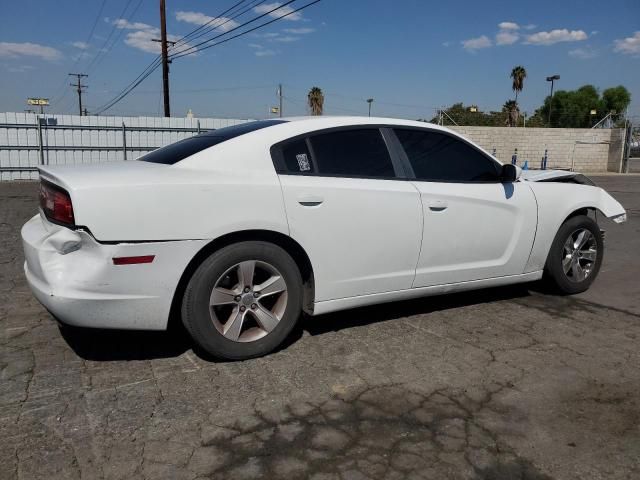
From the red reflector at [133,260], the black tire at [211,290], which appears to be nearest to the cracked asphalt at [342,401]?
the black tire at [211,290]

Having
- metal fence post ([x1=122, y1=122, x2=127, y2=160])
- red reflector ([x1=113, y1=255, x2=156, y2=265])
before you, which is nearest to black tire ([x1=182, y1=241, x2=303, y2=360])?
red reflector ([x1=113, y1=255, x2=156, y2=265])

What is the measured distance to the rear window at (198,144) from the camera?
11.3ft

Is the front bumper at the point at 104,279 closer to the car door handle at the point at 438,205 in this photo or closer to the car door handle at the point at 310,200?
the car door handle at the point at 310,200

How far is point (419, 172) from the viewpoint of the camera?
12.7 ft

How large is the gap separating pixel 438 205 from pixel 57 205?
8.15 ft

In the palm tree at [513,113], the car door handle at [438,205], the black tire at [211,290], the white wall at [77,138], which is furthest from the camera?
the palm tree at [513,113]

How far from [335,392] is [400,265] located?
1.15m

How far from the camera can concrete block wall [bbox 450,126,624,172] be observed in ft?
98.1

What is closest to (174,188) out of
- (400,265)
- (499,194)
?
(400,265)

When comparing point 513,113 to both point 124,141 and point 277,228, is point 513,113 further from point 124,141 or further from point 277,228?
point 277,228

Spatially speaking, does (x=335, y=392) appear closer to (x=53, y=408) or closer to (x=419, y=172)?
(x=53, y=408)

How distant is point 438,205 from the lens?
3.83 metres

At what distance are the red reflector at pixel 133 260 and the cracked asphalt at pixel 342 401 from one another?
701 millimetres

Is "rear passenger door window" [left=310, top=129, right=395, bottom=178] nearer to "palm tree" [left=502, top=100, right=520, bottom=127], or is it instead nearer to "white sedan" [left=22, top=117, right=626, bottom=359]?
"white sedan" [left=22, top=117, right=626, bottom=359]
